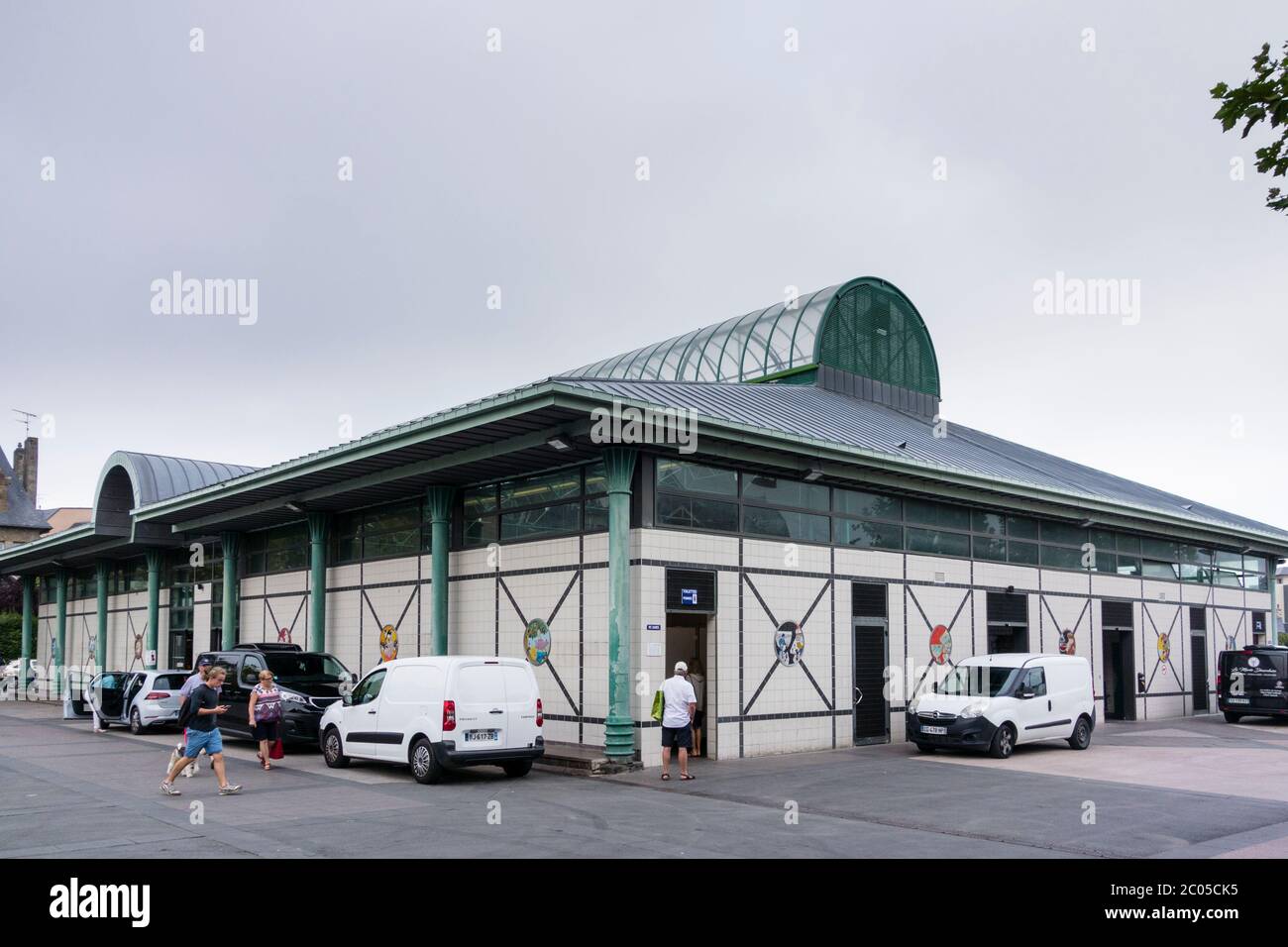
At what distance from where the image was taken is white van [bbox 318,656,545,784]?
1530 centimetres

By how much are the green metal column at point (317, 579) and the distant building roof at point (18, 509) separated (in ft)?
240

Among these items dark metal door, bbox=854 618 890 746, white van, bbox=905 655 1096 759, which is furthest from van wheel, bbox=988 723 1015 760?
dark metal door, bbox=854 618 890 746

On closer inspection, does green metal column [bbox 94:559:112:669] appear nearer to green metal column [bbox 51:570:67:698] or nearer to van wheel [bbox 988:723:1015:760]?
green metal column [bbox 51:570:67:698]

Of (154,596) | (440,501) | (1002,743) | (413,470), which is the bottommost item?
(1002,743)

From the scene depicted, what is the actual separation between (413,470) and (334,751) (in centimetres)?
576

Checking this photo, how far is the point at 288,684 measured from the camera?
20.3 meters

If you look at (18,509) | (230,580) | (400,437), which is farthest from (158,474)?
(18,509)

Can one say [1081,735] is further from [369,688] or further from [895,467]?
[369,688]

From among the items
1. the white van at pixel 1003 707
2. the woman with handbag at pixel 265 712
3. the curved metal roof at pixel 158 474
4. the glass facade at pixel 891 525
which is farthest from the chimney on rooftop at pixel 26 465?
the white van at pixel 1003 707

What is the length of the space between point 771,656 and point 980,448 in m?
12.0

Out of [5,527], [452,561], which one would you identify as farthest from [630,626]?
[5,527]

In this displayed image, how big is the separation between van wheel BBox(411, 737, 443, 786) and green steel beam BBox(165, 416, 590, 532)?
5.13m
